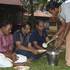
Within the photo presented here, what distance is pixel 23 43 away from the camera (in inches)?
343

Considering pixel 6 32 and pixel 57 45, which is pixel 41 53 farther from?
pixel 6 32

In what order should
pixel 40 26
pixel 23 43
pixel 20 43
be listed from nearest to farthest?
Result: pixel 20 43 → pixel 23 43 → pixel 40 26

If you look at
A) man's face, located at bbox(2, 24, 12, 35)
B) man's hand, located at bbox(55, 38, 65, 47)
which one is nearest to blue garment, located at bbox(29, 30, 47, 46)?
man's hand, located at bbox(55, 38, 65, 47)

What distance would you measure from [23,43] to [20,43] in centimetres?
16

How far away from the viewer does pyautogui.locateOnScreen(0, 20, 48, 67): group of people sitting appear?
802cm

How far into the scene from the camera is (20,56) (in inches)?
325

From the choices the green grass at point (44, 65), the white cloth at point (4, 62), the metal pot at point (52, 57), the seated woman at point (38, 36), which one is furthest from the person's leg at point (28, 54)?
the white cloth at point (4, 62)

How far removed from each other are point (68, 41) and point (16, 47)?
1.27m

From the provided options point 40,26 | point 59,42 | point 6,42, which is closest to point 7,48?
point 6,42

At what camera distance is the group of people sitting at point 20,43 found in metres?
8.02

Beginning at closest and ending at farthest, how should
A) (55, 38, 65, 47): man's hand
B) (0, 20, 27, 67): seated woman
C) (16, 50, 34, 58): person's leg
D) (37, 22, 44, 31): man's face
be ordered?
(0, 20, 27, 67): seated woman < (16, 50, 34, 58): person's leg < (55, 38, 65, 47): man's hand < (37, 22, 44, 31): man's face

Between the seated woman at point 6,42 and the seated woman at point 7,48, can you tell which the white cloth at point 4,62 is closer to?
the seated woman at point 7,48

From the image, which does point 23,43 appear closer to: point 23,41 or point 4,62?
point 23,41

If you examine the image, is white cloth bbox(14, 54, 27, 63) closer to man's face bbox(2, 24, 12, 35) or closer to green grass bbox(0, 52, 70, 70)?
green grass bbox(0, 52, 70, 70)
